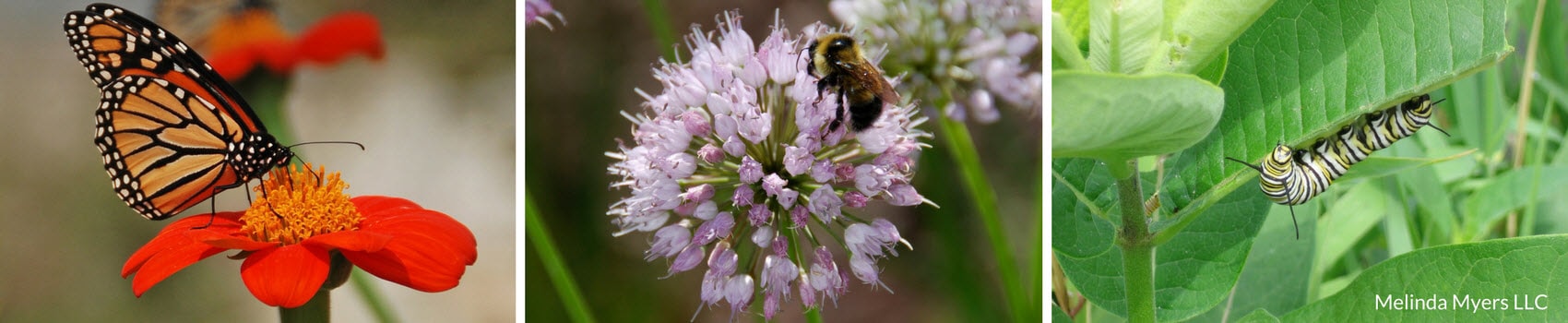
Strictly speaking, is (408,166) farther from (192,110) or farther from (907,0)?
(907,0)

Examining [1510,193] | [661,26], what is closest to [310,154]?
[661,26]

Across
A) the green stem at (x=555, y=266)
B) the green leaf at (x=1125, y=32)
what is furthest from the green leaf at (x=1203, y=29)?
the green stem at (x=555, y=266)

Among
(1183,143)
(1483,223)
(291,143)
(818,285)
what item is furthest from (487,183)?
(1483,223)

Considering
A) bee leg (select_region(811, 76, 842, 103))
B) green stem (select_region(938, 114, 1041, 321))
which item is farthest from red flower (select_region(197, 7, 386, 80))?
green stem (select_region(938, 114, 1041, 321))

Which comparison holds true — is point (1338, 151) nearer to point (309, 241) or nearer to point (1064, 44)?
point (1064, 44)

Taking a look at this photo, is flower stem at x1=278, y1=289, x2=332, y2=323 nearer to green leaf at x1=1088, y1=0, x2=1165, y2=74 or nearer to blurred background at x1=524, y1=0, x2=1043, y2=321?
blurred background at x1=524, y1=0, x2=1043, y2=321
